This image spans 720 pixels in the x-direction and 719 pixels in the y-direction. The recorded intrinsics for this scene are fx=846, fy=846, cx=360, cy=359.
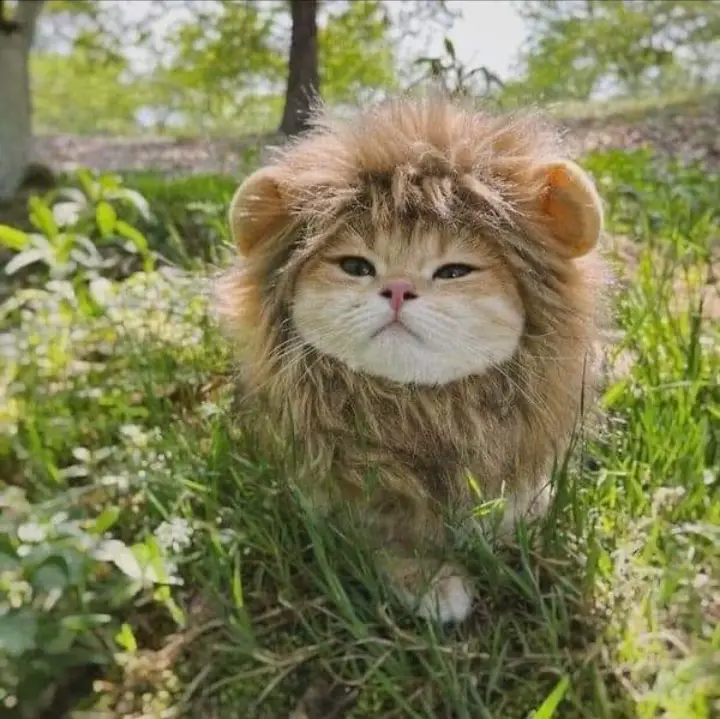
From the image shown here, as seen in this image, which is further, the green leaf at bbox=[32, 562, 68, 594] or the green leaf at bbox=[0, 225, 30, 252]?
the green leaf at bbox=[0, 225, 30, 252]

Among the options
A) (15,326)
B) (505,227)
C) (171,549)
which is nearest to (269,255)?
(505,227)

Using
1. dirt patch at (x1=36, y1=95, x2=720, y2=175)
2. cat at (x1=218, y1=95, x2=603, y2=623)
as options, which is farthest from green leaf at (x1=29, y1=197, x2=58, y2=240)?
dirt patch at (x1=36, y1=95, x2=720, y2=175)

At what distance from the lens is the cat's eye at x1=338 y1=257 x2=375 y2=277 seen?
0.94 meters

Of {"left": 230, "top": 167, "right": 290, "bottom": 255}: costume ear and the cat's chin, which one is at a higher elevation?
{"left": 230, "top": 167, "right": 290, "bottom": 255}: costume ear

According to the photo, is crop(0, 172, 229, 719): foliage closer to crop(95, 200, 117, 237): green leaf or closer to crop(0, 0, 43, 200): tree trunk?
crop(95, 200, 117, 237): green leaf

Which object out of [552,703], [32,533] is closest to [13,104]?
[32,533]

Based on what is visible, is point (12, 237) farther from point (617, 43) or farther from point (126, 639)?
point (617, 43)

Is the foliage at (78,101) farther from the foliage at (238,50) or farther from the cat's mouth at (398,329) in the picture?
the cat's mouth at (398,329)

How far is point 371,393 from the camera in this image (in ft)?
3.24

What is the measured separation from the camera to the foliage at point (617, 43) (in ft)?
10.8

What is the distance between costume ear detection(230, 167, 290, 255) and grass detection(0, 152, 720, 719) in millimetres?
320

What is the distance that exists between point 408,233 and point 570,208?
188mm

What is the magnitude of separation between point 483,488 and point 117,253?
1528 millimetres

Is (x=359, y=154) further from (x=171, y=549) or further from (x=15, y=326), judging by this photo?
(x=15, y=326)
